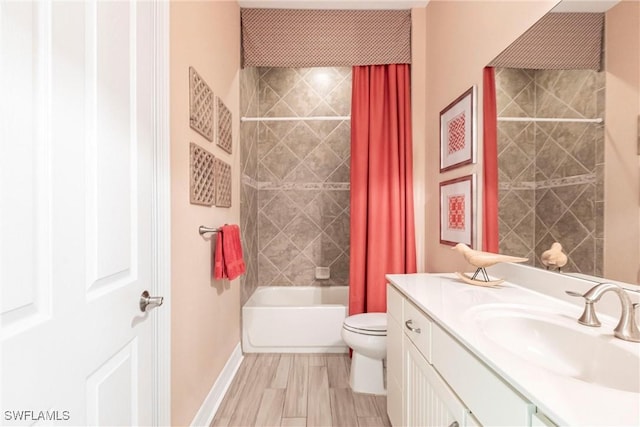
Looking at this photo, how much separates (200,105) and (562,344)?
6.02ft

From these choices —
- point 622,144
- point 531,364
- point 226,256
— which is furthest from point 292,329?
point 622,144

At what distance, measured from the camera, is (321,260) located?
11.0ft

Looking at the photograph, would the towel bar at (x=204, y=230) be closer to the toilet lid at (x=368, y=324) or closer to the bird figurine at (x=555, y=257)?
the toilet lid at (x=368, y=324)

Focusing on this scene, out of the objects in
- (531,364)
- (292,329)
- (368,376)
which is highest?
(531,364)

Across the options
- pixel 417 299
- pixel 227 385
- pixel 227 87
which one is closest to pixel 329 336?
pixel 227 385

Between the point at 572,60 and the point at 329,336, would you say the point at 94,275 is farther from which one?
the point at 329,336

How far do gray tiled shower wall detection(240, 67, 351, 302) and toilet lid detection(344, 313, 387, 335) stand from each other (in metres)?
1.18

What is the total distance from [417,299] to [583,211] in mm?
670

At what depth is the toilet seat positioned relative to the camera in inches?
76.2

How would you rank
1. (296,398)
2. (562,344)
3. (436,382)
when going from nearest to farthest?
(562,344), (436,382), (296,398)

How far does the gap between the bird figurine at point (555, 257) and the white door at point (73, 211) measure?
5.19ft

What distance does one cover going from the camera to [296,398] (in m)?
1.93

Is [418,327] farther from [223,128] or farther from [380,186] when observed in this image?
[223,128]

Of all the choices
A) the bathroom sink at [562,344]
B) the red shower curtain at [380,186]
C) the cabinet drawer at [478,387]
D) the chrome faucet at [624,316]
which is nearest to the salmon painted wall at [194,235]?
the red shower curtain at [380,186]
